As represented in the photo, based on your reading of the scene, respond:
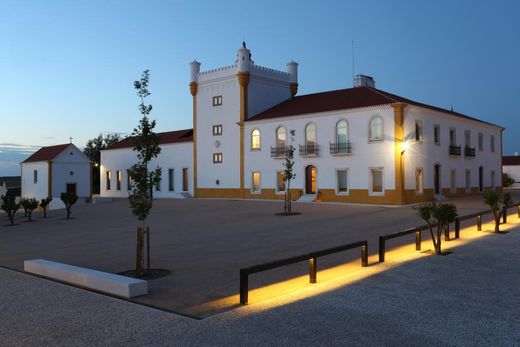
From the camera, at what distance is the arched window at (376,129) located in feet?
101

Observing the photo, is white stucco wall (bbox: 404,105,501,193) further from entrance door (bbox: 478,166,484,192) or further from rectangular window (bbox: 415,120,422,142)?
entrance door (bbox: 478,166,484,192)

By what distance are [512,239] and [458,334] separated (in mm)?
9855

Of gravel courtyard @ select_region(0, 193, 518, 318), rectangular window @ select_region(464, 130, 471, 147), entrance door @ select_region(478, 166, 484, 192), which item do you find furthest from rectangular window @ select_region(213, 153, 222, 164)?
entrance door @ select_region(478, 166, 484, 192)

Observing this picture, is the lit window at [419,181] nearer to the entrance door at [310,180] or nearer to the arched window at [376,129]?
the arched window at [376,129]

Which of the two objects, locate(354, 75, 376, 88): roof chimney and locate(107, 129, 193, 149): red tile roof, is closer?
locate(354, 75, 376, 88): roof chimney

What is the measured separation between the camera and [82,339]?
6.24 metres

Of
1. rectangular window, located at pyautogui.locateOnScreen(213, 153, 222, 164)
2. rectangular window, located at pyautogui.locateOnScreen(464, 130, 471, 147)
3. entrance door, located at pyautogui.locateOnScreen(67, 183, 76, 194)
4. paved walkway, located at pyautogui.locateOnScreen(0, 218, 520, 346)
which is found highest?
rectangular window, located at pyautogui.locateOnScreen(464, 130, 471, 147)

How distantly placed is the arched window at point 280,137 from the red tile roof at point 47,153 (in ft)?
74.1

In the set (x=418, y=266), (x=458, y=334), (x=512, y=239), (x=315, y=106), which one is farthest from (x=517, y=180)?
(x=458, y=334)

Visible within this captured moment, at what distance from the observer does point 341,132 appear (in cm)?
3291

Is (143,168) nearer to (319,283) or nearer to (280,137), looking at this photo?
(319,283)

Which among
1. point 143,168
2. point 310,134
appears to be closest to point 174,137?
point 310,134

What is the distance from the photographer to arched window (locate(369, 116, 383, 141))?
3084 cm

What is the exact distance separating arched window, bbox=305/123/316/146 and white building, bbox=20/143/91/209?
22.4 m
